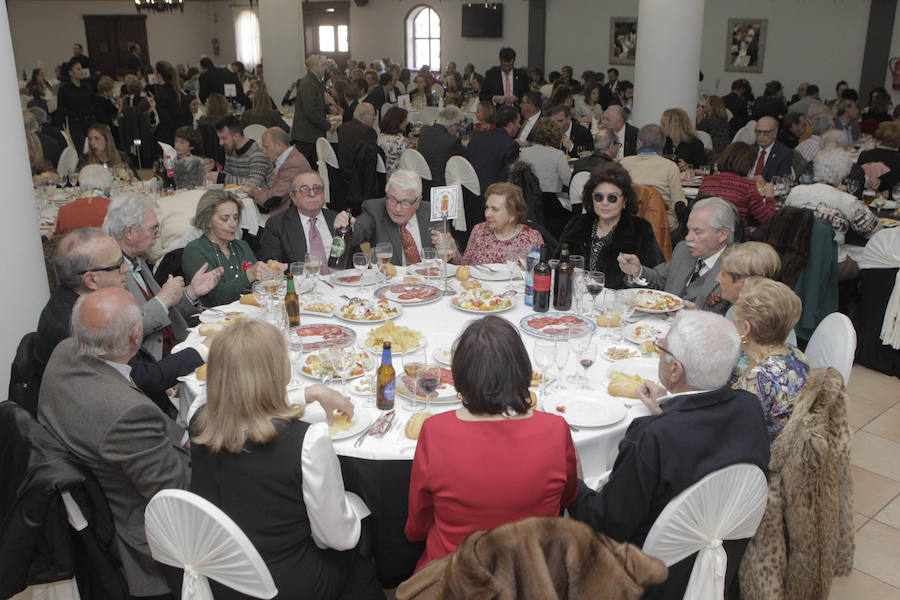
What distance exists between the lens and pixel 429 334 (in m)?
3.26

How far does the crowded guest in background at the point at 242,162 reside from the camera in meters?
6.55

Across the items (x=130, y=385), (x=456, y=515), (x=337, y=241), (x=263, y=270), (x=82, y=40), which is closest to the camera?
(x=456, y=515)

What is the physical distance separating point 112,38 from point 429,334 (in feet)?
71.1

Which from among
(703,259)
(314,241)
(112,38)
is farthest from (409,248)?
(112,38)

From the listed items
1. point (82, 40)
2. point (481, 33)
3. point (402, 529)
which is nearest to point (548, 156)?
point (402, 529)

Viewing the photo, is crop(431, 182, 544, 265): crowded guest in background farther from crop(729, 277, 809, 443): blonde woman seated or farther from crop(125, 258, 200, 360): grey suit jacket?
crop(729, 277, 809, 443): blonde woman seated

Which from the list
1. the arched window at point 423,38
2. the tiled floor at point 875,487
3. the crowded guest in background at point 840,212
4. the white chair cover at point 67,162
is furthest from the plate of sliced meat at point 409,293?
the arched window at point 423,38

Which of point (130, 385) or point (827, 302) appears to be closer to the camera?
point (130, 385)

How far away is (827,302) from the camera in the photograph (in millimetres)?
4387

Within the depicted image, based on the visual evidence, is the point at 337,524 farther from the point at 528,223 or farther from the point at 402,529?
the point at 528,223

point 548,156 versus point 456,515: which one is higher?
point 548,156

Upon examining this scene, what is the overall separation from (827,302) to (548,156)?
2788 millimetres

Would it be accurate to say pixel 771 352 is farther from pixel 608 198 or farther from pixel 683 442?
pixel 608 198

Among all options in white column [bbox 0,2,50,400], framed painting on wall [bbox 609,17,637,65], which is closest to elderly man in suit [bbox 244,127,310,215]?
white column [bbox 0,2,50,400]
